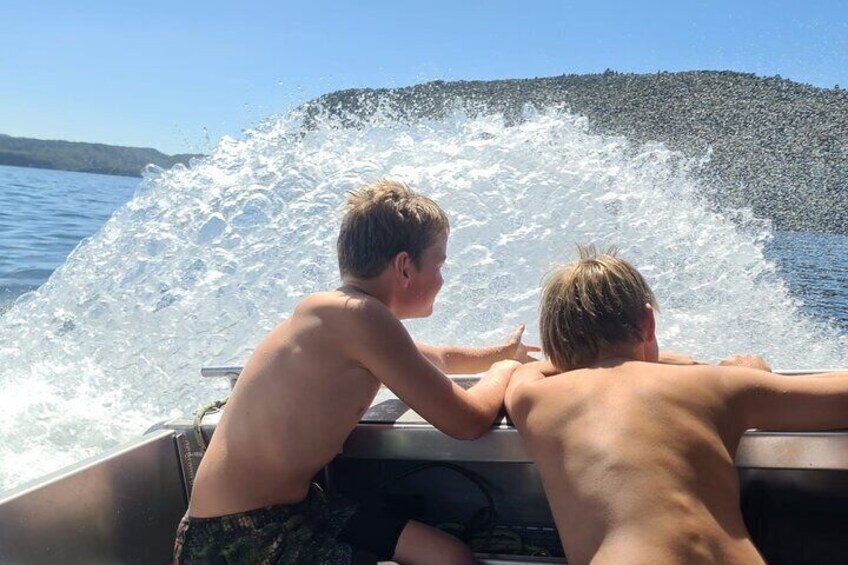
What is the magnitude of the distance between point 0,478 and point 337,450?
227cm

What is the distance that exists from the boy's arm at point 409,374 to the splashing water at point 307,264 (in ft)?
7.70

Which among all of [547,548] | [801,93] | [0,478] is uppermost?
[801,93]

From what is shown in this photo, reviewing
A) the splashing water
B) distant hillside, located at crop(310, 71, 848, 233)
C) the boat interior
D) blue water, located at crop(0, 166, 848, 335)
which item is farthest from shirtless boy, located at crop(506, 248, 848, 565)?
distant hillside, located at crop(310, 71, 848, 233)

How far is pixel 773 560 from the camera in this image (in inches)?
65.8

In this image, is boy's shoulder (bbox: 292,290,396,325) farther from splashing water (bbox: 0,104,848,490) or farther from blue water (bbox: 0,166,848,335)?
blue water (bbox: 0,166,848,335)

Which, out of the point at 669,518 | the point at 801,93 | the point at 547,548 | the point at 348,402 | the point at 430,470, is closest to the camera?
the point at 669,518

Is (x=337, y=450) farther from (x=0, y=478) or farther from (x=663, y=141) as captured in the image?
(x=663, y=141)

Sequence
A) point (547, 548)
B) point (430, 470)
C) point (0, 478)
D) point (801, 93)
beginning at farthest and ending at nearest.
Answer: point (801, 93) → point (0, 478) → point (430, 470) → point (547, 548)

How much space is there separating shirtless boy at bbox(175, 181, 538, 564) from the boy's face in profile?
0.04m

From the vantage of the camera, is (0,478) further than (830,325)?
No

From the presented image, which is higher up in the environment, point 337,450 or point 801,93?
point 801,93

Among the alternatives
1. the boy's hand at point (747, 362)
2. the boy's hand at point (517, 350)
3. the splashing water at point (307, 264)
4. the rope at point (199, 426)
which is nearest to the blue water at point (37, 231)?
the splashing water at point (307, 264)

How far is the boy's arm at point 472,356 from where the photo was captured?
6.87ft

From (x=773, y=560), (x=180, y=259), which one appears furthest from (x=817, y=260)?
(x=773, y=560)
